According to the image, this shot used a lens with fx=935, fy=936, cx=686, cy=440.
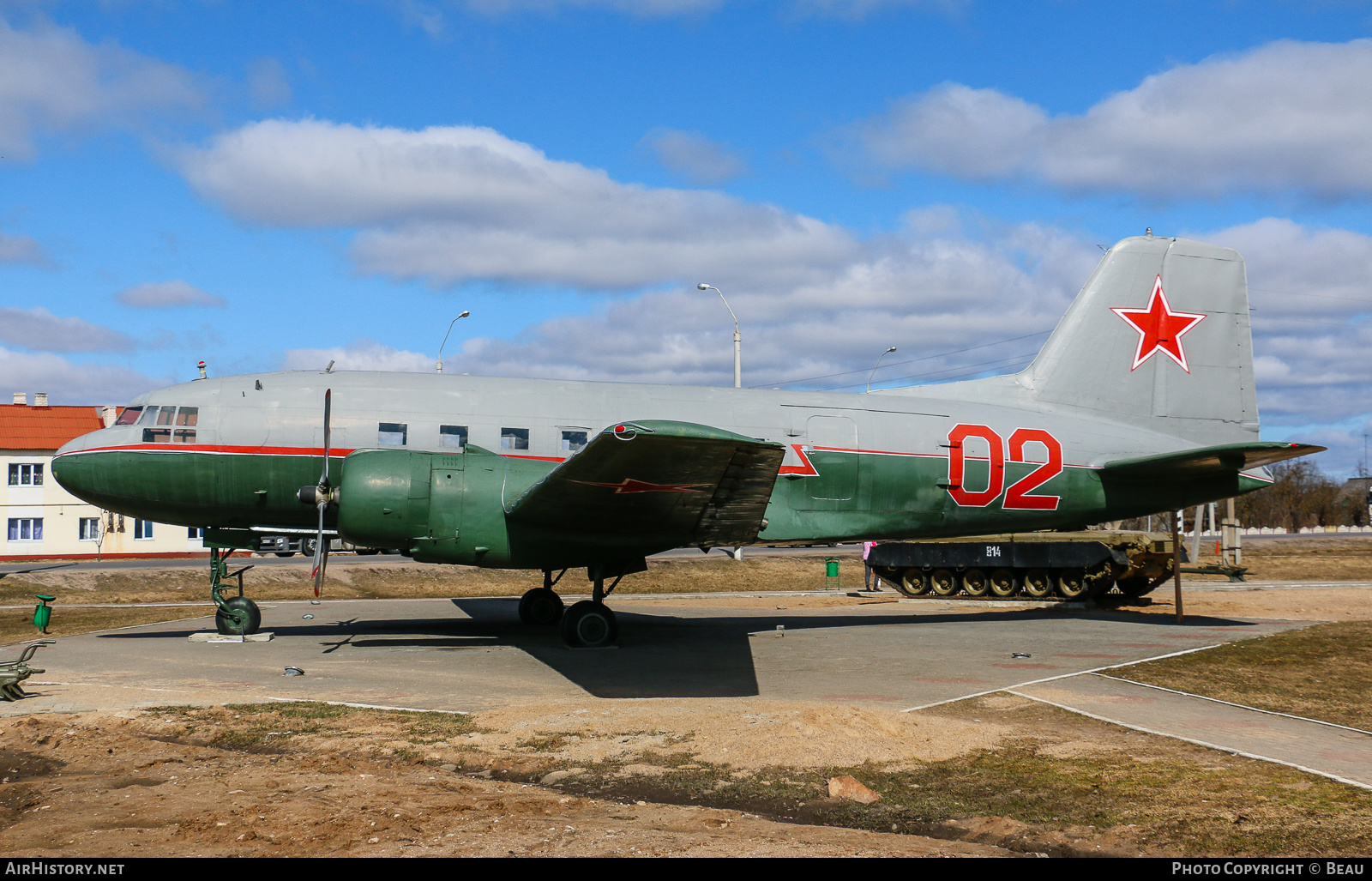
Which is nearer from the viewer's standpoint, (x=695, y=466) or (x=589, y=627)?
(x=695, y=466)

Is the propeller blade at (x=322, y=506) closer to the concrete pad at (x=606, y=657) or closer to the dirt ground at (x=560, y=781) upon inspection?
the concrete pad at (x=606, y=657)

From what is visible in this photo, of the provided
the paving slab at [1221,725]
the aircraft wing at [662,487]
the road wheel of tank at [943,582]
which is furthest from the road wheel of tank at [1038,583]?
the paving slab at [1221,725]

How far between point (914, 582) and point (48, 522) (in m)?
45.9

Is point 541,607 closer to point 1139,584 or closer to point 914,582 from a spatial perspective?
point 914,582

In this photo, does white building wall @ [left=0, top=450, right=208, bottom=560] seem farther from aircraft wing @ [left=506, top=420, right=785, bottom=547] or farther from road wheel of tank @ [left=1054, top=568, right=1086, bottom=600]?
road wheel of tank @ [left=1054, top=568, right=1086, bottom=600]

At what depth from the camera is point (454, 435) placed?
668 inches

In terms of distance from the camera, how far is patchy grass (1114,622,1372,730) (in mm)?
11617

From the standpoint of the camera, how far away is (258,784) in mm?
7867

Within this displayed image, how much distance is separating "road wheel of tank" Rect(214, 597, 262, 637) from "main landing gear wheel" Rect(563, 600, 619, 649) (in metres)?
6.03

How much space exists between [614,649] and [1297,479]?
384 ft

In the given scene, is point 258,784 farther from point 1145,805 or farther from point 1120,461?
point 1120,461

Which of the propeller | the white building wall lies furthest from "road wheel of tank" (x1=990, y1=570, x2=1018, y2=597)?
the white building wall

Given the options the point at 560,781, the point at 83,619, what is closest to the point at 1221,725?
the point at 560,781

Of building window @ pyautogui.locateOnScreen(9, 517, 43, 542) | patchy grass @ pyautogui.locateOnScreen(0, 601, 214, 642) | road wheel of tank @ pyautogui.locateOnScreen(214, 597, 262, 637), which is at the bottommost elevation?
patchy grass @ pyautogui.locateOnScreen(0, 601, 214, 642)
